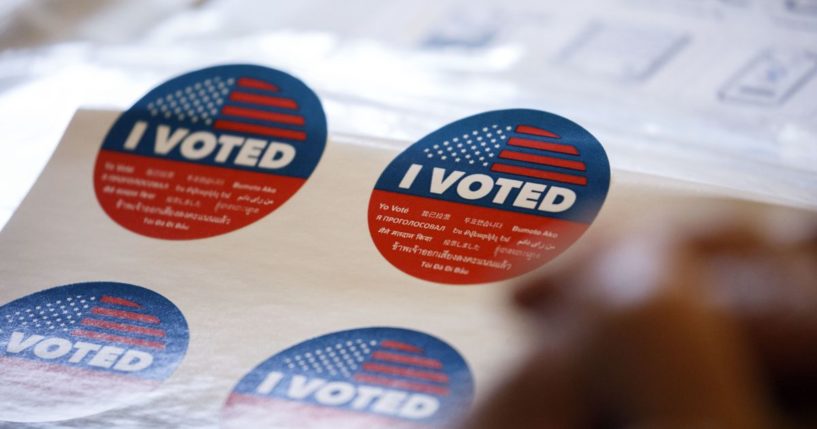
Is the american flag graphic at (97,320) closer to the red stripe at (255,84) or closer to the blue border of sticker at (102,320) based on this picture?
the blue border of sticker at (102,320)

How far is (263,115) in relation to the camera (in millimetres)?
460

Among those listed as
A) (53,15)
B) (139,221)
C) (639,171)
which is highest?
(53,15)

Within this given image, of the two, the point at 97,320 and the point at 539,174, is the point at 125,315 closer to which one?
the point at 97,320

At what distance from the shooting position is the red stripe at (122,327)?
38 cm

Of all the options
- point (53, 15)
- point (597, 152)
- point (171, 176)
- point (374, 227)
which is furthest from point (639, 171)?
point (53, 15)

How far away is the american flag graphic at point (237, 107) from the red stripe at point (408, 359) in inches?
5.9

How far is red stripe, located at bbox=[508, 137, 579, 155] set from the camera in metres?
0.42

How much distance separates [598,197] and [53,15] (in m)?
0.42

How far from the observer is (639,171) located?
1.37ft

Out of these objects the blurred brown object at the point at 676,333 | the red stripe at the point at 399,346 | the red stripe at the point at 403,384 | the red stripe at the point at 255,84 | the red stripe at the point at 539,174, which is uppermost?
Answer: the red stripe at the point at 255,84

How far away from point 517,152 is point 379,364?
144 millimetres

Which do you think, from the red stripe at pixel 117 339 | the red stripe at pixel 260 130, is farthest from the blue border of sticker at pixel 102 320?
the red stripe at pixel 260 130

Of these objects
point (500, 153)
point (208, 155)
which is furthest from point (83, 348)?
point (500, 153)

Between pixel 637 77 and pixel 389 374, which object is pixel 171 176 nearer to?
pixel 389 374
